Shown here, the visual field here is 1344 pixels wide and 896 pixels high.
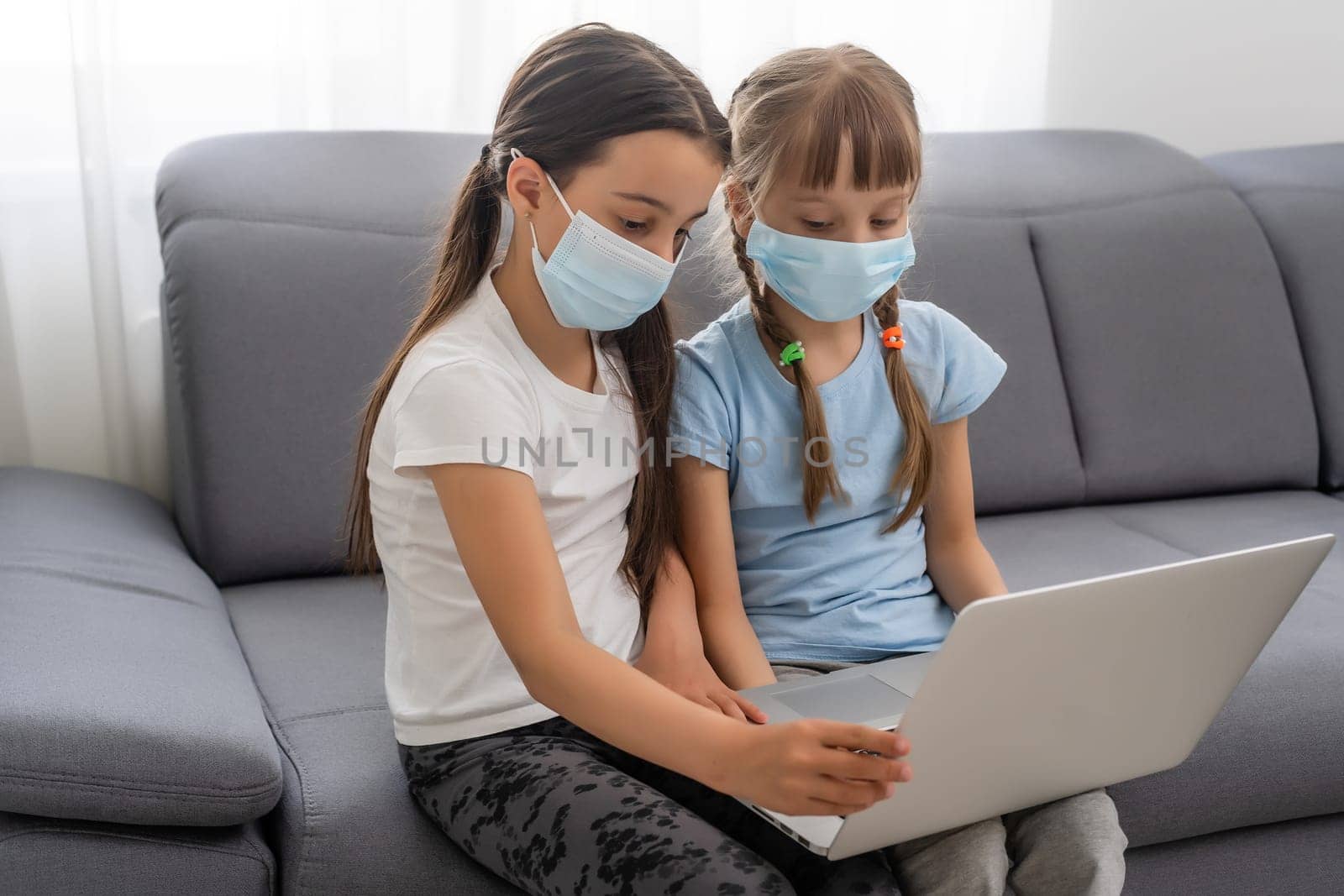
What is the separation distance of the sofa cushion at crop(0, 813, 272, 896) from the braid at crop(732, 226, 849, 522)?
1.93 ft

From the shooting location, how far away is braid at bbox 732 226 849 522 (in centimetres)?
129

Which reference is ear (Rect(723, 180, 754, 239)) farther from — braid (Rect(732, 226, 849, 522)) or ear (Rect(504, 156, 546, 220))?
ear (Rect(504, 156, 546, 220))

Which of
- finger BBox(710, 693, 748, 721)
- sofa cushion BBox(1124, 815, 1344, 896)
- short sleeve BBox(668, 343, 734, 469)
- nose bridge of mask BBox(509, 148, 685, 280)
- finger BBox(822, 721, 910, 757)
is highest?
nose bridge of mask BBox(509, 148, 685, 280)

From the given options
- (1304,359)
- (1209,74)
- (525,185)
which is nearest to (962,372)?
(525,185)

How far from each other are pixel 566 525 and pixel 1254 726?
736 millimetres

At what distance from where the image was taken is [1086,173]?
208 centimetres

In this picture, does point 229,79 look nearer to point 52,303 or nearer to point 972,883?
point 52,303

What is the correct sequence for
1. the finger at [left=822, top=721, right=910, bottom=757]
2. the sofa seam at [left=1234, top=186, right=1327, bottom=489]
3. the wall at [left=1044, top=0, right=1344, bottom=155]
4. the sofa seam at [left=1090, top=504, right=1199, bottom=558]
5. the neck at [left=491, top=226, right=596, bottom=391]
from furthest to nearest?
the wall at [left=1044, top=0, right=1344, bottom=155], the sofa seam at [left=1234, top=186, right=1327, bottom=489], the sofa seam at [left=1090, top=504, right=1199, bottom=558], the neck at [left=491, top=226, right=596, bottom=391], the finger at [left=822, top=721, right=910, bottom=757]

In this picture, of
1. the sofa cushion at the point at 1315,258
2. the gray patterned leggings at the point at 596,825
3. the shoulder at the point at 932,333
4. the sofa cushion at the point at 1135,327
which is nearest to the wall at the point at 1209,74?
the sofa cushion at the point at 1315,258

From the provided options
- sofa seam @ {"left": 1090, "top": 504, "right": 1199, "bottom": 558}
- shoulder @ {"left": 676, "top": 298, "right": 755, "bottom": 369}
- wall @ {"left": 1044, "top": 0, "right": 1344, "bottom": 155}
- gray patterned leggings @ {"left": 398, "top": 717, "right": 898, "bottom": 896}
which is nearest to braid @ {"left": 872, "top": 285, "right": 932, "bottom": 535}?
shoulder @ {"left": 676, "top": 298, "right": 755, "bottom": 369}

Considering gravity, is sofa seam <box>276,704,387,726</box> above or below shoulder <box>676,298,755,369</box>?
below

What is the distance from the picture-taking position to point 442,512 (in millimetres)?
1119

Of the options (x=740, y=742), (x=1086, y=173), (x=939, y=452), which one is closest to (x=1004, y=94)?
(x=1086, y=173)

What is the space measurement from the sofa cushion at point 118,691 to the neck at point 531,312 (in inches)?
16.1
